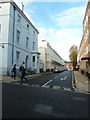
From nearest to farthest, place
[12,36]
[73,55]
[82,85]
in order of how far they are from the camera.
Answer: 1. [82,85]
2. [12,36]
3. [73,55]

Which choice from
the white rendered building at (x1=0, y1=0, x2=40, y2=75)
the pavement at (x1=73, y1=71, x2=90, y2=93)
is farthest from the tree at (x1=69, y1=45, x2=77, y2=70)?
the pavement at (x1=73, y1=71, x2=90, y2=93)

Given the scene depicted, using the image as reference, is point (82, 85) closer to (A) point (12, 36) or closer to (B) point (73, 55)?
(A) point (12, 36)

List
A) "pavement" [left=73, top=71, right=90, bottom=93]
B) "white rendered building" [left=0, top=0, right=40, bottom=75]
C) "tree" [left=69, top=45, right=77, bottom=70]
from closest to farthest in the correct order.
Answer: "pavement" [left=73, top=71, right=90, bottom=93] < "white rendered building" [left=0, top=0, right=40, bottom=75] < "tree" [left=69, top=45, right=77, bottom=70]

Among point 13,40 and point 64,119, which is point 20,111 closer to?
point 64,119

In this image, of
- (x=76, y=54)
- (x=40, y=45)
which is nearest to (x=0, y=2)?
(x=40, y=45)

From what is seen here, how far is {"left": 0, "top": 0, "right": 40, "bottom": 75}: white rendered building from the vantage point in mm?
30797

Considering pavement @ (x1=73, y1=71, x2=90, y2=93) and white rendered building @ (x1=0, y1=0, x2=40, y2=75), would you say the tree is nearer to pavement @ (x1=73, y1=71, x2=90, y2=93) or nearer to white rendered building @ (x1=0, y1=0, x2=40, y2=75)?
white rendered building @ (x1=0, y1=0, x2=40, y2=75)

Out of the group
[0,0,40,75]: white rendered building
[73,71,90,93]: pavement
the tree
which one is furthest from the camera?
the tree

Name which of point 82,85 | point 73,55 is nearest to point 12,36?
point 82,85

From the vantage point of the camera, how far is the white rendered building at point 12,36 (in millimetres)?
30797

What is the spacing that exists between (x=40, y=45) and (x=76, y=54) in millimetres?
26079

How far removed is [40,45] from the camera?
72.3 meters

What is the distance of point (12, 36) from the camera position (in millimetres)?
32688

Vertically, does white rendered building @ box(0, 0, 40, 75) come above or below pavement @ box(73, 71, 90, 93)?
above
